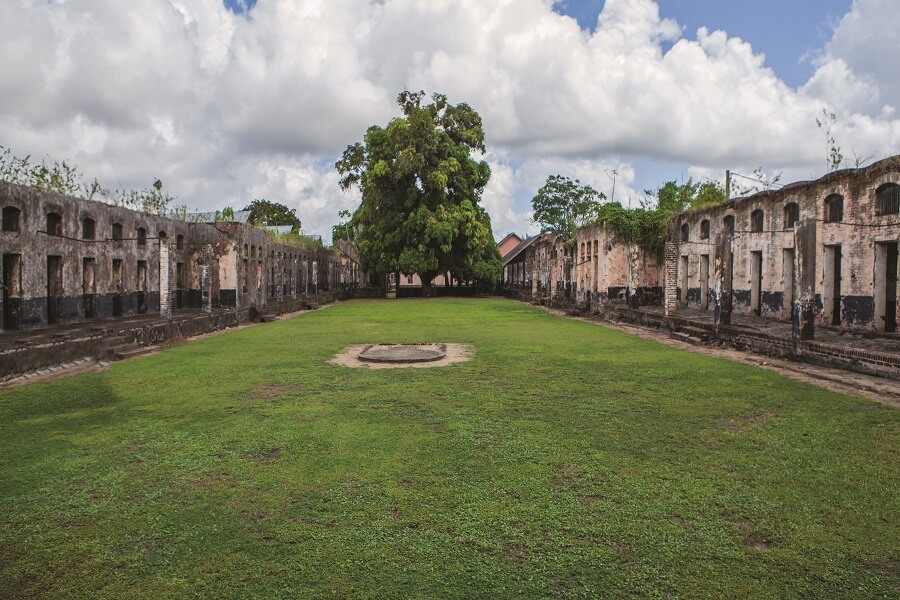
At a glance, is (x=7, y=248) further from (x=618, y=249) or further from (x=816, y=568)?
(x=618, y=249)

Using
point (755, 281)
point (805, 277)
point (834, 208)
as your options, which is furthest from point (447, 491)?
point (755, 281)

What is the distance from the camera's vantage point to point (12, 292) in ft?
49.8

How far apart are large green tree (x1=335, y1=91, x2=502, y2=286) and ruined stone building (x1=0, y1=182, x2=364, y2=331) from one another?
934cm

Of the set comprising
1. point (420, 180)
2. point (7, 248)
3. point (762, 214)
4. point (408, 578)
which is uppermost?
point (420, 180)

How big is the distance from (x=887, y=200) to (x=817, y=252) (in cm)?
243

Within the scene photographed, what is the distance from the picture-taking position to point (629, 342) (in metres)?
15.4

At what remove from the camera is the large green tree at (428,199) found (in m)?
37.5

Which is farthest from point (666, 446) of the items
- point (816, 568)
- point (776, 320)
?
point (776, 320)

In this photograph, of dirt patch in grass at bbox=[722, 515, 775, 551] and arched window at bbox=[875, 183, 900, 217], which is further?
arched window at bbox=[875, 183, 900, 217]

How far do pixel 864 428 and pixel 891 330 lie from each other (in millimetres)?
10346

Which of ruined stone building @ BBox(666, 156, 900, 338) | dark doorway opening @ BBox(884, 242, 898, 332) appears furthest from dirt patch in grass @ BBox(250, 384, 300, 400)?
dark doorway opening @ BBox(884, 242, 898, 332)

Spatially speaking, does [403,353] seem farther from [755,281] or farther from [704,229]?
[704,229]

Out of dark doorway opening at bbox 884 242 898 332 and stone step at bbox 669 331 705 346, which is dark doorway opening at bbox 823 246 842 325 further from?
stone step at bbox 669 331 705 346

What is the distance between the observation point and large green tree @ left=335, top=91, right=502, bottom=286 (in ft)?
123
